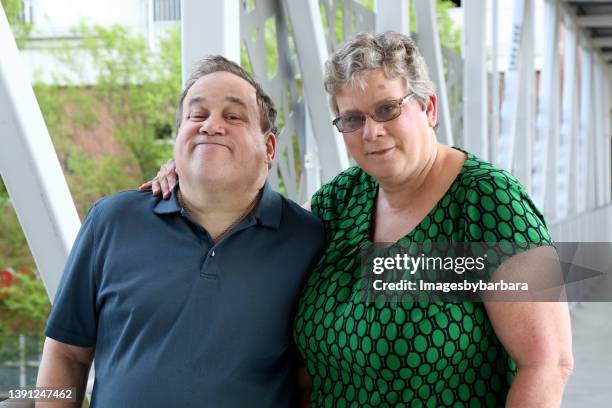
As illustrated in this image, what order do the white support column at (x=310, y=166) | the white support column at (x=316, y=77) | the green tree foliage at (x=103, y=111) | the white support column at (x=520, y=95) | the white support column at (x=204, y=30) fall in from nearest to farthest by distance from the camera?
the white support column at (x=204, y=30) → the white support column at (x=316, y=77) → the white support column at (x=310, y=166) → the white support column at (x=520, y=95) → the green tree foliage at (x=103, y=111)

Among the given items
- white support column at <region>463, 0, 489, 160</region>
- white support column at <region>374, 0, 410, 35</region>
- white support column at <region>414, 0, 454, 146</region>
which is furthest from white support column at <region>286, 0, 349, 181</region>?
white support column at <region>463, 0, 489, 160</region>

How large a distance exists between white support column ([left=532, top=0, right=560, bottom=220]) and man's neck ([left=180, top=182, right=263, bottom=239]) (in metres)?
8.48


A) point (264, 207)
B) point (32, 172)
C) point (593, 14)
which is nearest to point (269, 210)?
point (264, 207)

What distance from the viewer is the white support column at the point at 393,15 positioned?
14.6 feet

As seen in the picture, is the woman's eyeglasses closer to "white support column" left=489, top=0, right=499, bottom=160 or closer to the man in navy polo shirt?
the man in navy polo shirt

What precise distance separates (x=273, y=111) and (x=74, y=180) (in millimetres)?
25604

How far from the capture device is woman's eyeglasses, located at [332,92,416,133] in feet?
6.47

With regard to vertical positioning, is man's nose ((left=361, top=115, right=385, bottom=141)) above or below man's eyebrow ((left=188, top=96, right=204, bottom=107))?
below

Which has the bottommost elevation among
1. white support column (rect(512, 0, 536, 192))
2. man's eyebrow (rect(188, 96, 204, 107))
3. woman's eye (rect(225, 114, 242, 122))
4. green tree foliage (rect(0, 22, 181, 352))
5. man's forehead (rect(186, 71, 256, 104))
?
green tree foliage (rect(0, 22, 181, 352))

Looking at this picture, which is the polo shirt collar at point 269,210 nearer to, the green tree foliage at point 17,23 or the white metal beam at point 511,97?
the white metal beam at point 511,97

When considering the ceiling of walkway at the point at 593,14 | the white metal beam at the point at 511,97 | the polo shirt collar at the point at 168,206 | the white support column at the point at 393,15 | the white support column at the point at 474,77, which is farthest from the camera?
the ceiling of walkway at the point at 593,14

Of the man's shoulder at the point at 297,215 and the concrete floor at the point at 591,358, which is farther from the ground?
the man's shoulder at the point at 297,215

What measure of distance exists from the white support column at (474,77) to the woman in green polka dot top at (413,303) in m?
4.44

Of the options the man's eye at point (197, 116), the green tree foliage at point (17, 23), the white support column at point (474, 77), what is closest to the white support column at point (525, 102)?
the white support column at point (474, 77)
